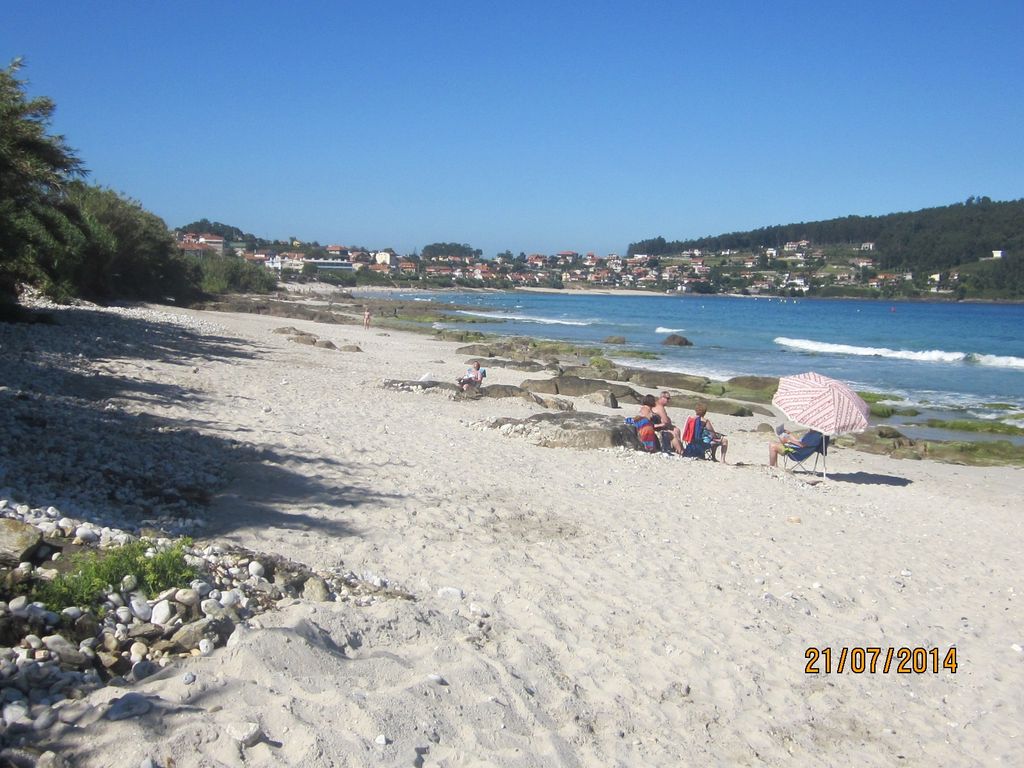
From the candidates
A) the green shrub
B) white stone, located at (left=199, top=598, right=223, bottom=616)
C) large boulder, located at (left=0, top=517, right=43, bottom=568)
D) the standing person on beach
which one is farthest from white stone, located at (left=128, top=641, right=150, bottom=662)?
the green shrub

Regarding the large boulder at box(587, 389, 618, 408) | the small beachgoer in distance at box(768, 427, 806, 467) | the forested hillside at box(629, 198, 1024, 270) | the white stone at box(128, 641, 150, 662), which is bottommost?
the large boulder at box(587, 389, 618, 408)

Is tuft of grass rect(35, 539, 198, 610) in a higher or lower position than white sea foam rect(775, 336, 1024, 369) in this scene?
higher

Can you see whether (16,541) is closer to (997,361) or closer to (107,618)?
(107,618)

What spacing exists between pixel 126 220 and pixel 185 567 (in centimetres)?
3756

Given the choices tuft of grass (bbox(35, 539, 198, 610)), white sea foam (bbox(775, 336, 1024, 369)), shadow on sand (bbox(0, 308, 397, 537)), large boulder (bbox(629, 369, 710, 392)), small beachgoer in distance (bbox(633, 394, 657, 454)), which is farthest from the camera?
white sea foam (bbox(775, 336, 1024, 369))

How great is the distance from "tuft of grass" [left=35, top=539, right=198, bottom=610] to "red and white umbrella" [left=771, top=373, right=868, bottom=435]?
1015cm

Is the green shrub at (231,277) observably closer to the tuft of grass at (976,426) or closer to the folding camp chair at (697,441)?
the tuft of grass at (976,426)

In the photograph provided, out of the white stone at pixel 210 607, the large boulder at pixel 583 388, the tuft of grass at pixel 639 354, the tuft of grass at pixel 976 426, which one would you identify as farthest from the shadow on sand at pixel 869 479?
the tuft of grass at pixel 639 354

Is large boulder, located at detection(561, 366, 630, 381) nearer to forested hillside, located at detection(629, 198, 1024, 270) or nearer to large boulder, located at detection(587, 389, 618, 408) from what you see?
large boulder, located at detection(587, 389, 618, 408)

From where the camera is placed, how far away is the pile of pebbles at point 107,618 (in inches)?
147
